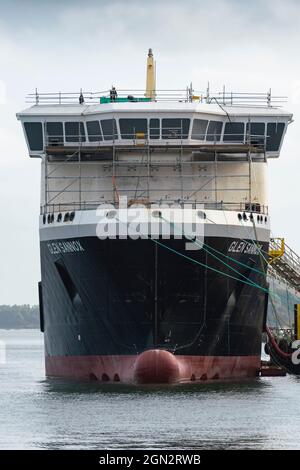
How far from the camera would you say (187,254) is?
166 ft

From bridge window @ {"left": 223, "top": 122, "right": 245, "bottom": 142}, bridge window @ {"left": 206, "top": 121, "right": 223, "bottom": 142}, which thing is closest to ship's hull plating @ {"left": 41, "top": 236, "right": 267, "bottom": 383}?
bridge window @ {"left": 206, "top": 121, "right": 223, "bottom": 142}

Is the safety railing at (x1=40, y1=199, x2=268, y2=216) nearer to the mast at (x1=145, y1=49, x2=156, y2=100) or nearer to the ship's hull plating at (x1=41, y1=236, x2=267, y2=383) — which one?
the ship's hull plating at (x1=41, y1=236, x2=267, y2=383)

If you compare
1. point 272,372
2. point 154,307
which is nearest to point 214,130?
point 154,307

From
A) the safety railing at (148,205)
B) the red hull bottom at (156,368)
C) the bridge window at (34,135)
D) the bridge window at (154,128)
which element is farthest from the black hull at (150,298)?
the bridge window at (34,135)

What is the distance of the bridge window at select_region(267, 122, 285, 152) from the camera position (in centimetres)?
5838

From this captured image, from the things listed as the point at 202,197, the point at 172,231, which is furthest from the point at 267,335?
the point at 172,231

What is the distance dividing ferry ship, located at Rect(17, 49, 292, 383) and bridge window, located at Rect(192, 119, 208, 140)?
0.19ft

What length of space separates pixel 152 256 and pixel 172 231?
4.11 ft

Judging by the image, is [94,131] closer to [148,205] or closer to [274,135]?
[148,205]

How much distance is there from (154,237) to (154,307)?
257 cm

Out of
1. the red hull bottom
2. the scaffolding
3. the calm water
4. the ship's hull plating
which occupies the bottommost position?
the calm water

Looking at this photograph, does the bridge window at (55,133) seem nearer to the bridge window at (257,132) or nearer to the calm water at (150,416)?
the bridge window at (257,132)

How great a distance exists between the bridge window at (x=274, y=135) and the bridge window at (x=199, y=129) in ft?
10.8

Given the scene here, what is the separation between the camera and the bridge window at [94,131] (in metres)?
56.8
